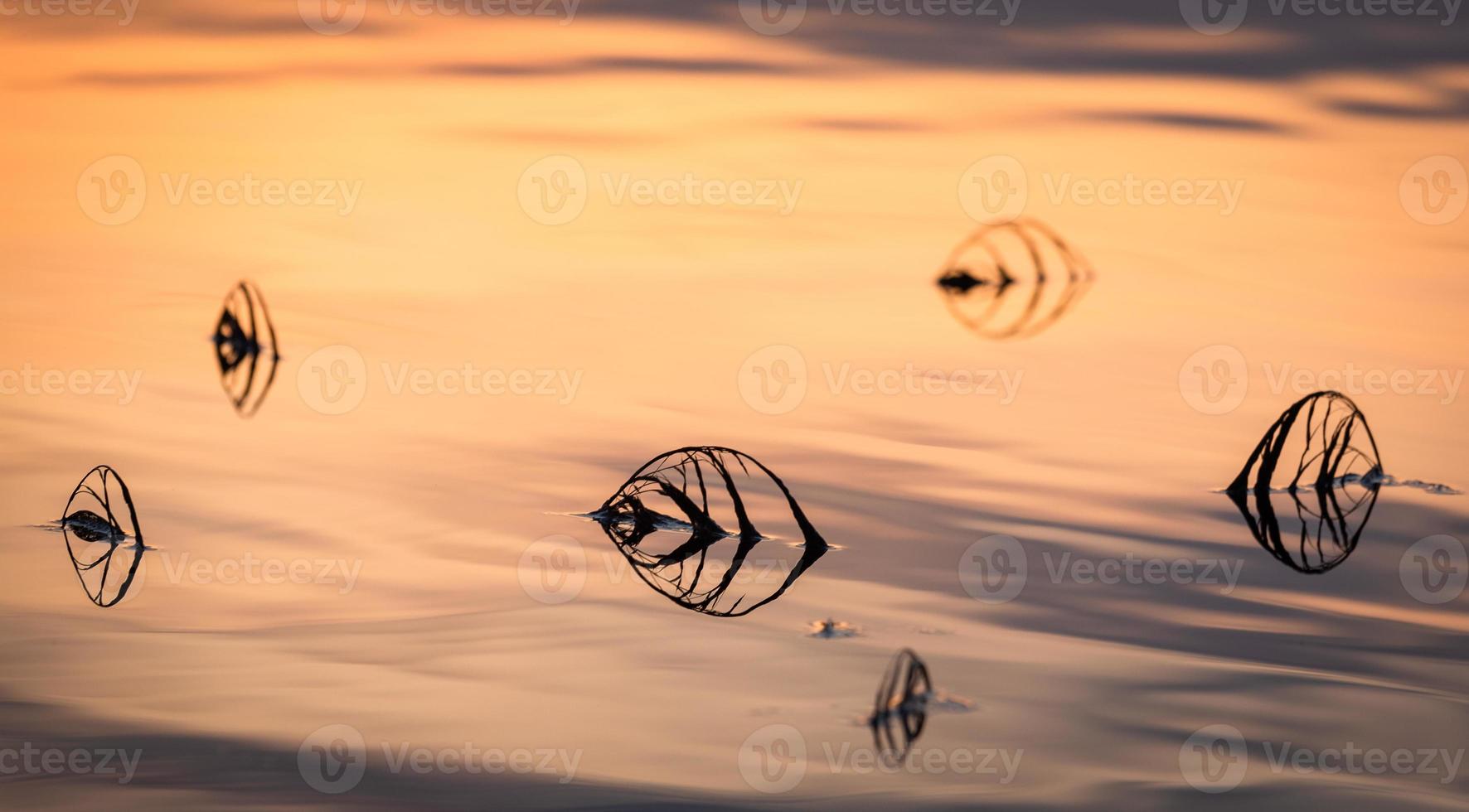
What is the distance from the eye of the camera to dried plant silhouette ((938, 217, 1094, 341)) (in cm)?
1492

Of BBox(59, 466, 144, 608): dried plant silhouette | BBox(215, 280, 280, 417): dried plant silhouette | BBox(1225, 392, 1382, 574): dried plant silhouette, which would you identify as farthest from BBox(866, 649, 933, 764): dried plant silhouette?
BBox(215, 280, 280, 417): dried plant silhouette

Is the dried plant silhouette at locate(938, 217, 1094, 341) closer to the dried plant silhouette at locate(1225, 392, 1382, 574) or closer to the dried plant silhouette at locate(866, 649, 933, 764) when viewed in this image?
the dried plant silhouette at locate(1225, 392, 1382, 574)

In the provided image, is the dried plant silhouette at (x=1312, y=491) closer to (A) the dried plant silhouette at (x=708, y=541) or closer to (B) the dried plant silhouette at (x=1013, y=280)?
(A) the dried plant silhouette at (x=708, y=541)

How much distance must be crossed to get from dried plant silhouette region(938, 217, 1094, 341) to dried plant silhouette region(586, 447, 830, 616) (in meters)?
5.46

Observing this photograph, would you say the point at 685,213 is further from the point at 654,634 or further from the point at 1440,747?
the point at 1440,747

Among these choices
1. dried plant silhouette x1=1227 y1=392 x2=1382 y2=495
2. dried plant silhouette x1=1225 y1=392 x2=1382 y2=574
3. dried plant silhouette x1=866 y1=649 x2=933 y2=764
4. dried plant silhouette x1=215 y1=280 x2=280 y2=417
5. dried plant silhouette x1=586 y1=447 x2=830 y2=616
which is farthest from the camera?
dried plant silhouette x1=215 y1=280 x2=280 y2=417

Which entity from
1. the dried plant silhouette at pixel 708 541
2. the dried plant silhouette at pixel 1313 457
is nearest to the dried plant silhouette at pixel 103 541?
the dried plant silhouette at pixel 708 541

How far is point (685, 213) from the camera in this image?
18656mm

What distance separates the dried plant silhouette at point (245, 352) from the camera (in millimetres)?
12234

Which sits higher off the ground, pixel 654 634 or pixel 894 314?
pixel 894 314

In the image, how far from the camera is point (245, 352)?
13.5m

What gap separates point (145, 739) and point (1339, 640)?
523 centimetres

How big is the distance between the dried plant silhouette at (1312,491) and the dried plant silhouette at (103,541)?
19.5 ft

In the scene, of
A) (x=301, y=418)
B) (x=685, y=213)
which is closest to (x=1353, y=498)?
(x=301, y=418)
